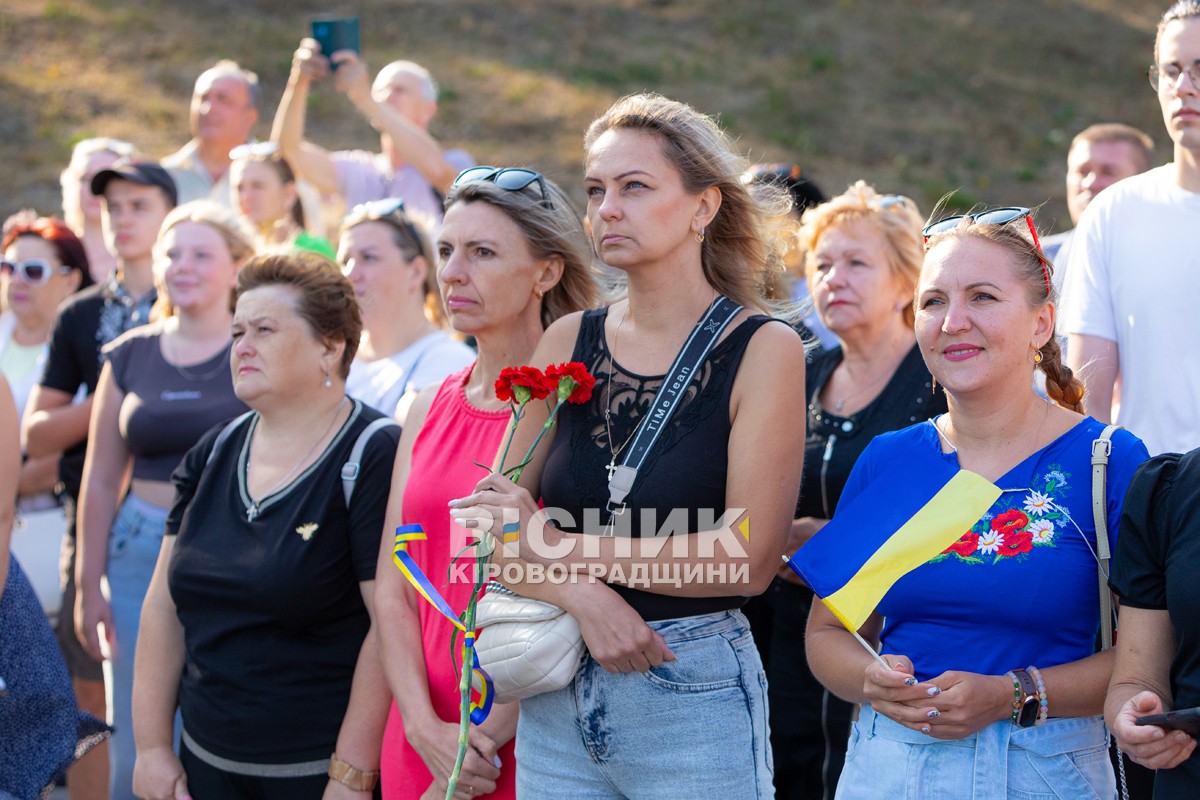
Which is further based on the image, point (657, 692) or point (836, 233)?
point (836, 233)

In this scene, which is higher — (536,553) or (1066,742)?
(536,553)

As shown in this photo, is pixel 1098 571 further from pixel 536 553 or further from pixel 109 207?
pixel 109 207

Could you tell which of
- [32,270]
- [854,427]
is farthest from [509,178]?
[32,270]

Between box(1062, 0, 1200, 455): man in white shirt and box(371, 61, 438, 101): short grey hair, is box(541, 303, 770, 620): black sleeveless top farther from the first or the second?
box(371, 61, 438, 101): short grey hair

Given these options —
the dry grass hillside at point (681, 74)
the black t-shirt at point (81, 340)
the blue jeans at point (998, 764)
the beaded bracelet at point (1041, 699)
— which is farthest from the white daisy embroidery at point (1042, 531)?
the dry grass hillside at point (681, 74)

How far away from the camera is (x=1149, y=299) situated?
332 cm

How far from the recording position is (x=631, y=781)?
8.29 ft

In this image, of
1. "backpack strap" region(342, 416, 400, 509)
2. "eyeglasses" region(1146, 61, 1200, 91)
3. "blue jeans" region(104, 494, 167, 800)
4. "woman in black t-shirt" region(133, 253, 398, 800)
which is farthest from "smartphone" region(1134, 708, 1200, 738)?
"blue jeans" region(104, 494, 167, 800)

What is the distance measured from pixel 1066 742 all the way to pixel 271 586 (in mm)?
2013

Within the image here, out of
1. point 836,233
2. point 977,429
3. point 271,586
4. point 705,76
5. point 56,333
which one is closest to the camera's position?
point 977,429

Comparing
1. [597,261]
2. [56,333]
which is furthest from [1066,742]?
[56,333]

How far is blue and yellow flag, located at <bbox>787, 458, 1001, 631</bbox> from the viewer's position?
2.47 m

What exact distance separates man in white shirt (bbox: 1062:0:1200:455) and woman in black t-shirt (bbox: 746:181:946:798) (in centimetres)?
56

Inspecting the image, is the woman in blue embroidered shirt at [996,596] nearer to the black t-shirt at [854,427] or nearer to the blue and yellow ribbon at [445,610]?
the blue and yellow ribbon at [445,610]
